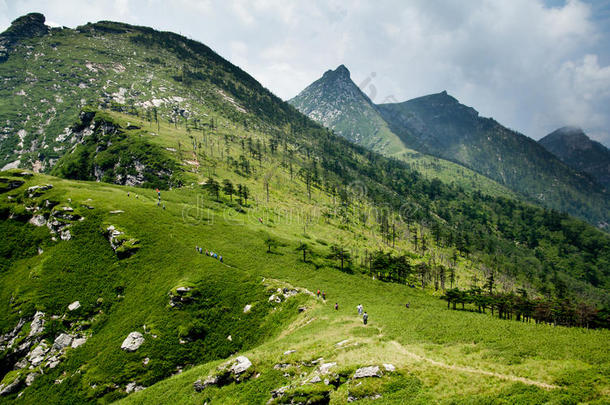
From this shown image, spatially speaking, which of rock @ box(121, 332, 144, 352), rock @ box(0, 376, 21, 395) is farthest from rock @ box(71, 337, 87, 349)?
rock @ box(121, 332, 144, 352)

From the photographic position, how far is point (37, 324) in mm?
51344

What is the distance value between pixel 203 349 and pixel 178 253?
92.4ft

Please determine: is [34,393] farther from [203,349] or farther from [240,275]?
[240,275]

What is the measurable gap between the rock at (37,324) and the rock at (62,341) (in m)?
4.24

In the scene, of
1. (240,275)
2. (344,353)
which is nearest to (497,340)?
(344,353)

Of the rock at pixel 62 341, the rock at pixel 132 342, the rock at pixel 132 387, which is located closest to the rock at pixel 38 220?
the rock at pixel 62 341

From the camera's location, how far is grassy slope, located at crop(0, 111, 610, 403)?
2341 centimetres

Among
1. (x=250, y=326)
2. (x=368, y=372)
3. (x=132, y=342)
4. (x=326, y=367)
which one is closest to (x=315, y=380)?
(x=326, y=367)

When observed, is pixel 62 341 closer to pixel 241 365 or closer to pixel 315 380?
pixel 241 365

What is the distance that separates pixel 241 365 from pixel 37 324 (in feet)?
158

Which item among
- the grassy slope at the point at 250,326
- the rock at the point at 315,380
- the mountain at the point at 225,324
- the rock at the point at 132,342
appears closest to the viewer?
the grassy slope at the point at 250,326

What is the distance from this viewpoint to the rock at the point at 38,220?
72562 mm

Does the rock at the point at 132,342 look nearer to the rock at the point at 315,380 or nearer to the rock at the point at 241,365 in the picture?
the rock at the point at 241,365

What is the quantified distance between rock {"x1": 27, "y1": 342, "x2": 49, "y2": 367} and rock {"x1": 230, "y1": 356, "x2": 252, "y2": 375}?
138 ft
